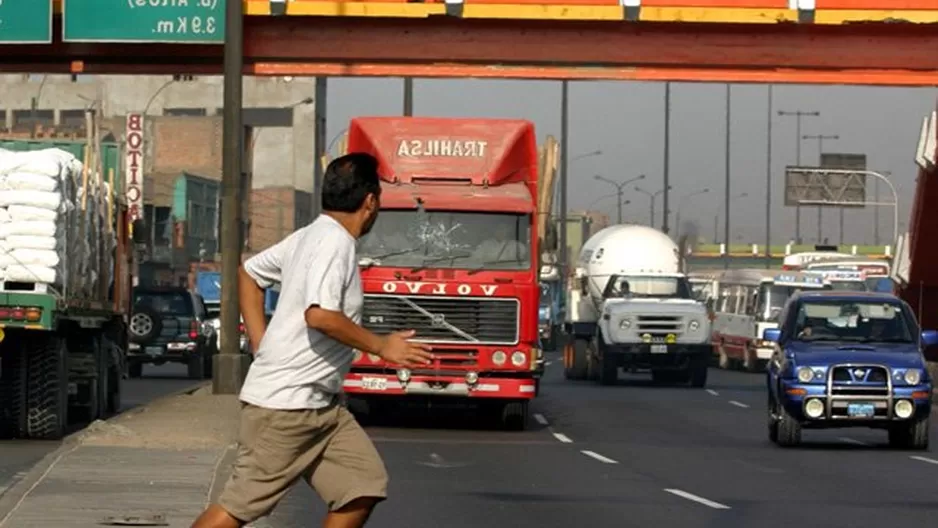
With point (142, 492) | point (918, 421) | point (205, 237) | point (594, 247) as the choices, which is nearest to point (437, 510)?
point (142, 492)

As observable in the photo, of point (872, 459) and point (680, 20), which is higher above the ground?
point (680, 20)

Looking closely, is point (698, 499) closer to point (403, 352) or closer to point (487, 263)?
point (403, 352)

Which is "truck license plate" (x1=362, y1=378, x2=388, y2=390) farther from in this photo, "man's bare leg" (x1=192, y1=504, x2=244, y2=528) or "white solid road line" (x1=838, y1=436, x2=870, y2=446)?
"man's bare leg" (x1=192, y1=504, x2=244, y2=528)

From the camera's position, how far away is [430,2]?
97.9ft

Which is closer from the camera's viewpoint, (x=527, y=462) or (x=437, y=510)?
Answer: (x=437, y=510)

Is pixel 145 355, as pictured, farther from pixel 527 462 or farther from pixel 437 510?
pixel 437 510

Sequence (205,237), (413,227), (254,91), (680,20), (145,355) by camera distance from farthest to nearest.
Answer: (254,91), (205,237), (145,355), (680,20), (413,227)

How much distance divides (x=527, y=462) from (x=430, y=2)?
31.1 feet

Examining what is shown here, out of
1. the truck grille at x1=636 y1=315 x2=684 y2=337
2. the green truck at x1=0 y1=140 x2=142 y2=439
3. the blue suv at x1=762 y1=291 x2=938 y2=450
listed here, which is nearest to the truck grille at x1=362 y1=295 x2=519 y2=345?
the blue suv at x1=762 y1=291 x2=938 y2=450

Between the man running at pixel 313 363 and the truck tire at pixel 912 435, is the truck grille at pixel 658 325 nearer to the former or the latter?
the truck tire at pixel 912 435

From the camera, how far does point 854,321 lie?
25750 millimetres

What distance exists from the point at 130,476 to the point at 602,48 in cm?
1419

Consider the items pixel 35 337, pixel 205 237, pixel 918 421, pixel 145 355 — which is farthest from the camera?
pixel 205 237

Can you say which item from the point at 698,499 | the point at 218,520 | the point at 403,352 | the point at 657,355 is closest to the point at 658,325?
the point at 657,355
